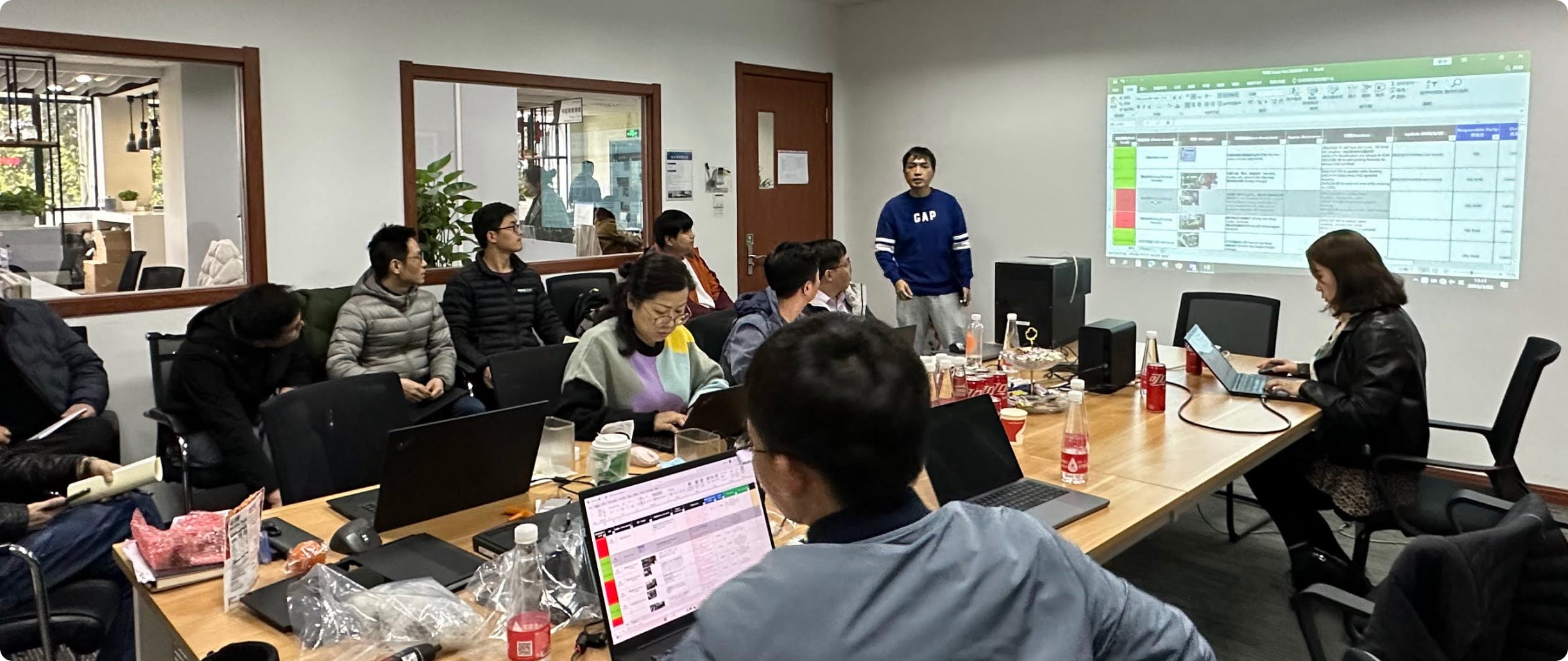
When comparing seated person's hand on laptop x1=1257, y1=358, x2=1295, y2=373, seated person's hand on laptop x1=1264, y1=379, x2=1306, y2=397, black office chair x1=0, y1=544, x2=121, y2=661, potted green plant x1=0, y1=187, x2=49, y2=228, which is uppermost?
potted green plant x1=0, y1=187, x2=49, y2=228

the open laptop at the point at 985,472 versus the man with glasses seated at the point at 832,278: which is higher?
the man with glasses seated at the point at 832,278

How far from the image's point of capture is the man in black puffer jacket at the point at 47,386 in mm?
3570

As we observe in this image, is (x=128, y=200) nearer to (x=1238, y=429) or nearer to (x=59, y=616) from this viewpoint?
(x=59, y=616)

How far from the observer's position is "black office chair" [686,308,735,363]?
4.00m

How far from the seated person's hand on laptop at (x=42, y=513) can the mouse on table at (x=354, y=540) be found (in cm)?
79

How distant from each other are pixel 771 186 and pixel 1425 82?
3.60m

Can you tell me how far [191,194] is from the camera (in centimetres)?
455

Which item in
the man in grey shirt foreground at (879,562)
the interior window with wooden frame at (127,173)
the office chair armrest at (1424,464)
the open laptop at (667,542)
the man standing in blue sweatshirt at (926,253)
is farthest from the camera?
the man standing in blue sweatshirt at (926,253)

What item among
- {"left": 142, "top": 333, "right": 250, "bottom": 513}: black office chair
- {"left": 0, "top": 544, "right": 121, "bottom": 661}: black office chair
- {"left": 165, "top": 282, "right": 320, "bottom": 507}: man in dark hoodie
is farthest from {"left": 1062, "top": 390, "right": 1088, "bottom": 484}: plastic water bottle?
{"left": 142, "top": 333, "right": 250, "bottom": 513}: black office chair

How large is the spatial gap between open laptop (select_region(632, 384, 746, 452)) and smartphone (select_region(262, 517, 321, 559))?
894 millimetres

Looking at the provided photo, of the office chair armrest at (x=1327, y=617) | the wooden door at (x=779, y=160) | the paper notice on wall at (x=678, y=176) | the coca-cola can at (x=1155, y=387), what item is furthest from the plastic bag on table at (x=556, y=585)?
the wooden door at (x=779, y=160)

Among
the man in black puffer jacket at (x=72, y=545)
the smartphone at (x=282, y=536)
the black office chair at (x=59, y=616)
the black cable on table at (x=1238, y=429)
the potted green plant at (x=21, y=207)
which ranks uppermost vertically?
the potted green plant at (x=21, y=207)

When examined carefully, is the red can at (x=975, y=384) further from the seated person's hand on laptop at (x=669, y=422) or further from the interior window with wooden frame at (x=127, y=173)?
the interior window with wooden frame at (x=127, y=173)

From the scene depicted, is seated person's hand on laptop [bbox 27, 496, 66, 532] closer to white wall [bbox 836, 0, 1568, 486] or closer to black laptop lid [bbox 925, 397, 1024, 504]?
black laptop lid [bbox 925, 397, 1024, 504]
